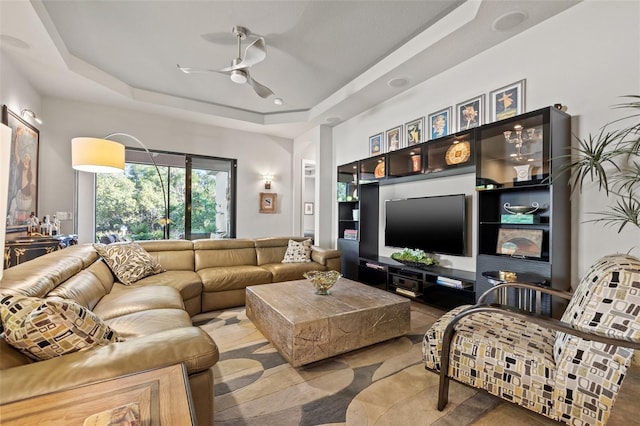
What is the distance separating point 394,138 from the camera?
420cm

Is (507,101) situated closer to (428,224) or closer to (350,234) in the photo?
(428,224)

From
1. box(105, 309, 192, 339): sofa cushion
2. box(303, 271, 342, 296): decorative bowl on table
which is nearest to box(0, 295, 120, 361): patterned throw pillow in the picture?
box(105, 309, 192, 339): sofa cushion

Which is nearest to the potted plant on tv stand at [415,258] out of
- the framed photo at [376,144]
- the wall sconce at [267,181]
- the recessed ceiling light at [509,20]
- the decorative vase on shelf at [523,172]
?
the decorative vase on shelf at [523,172]

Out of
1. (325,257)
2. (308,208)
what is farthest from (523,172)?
(308,208)

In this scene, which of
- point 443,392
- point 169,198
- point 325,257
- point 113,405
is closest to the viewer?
point 113,405

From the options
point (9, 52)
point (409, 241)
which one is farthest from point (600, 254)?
point (9, 52)

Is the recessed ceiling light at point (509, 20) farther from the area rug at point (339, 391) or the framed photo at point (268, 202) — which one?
the framed photo at point (268, 202)

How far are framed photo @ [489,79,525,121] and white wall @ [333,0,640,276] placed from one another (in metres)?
0.06

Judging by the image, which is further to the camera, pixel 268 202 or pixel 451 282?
pixel 268 202

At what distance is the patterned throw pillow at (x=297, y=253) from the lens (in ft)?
13.8

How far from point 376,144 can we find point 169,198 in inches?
154

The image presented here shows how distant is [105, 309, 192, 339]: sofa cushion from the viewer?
168cm

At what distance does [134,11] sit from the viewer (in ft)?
8.84

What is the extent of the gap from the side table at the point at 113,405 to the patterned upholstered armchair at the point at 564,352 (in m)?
1.41
